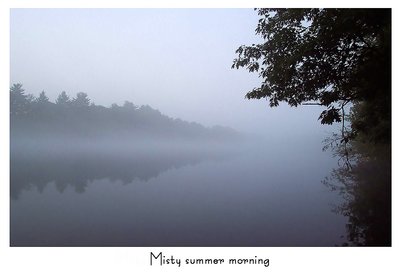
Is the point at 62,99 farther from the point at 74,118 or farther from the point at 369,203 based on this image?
the point at 369,203

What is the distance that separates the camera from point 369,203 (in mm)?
8539

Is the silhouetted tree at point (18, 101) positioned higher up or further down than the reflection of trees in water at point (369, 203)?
higher up

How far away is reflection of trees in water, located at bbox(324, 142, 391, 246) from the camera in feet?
19.3

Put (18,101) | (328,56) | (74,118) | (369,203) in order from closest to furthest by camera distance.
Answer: (328,56) < (369,203) < (18,101) < (74,118)

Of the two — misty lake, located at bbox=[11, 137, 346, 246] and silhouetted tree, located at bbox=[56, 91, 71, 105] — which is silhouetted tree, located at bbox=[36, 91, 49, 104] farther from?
misty lake, located at bbox=[11, 137, 346, 246]

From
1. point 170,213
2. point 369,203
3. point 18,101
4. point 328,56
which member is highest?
point 18,101

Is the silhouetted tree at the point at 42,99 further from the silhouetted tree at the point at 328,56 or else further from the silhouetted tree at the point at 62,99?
the silhouetted tree at the point at 328,56

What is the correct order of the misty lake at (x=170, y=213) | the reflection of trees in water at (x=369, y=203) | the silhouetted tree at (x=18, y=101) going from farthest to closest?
the silhouetted tree at (x=18, y=101) → the misty lake at (x=170, y=213) → the reflection of trees in water at (x=369, y=203)

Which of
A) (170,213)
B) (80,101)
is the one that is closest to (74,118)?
(80,101)

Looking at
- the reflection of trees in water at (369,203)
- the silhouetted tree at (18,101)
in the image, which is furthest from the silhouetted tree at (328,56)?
the silhouetted tree at (18,101)

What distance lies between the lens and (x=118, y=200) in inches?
411

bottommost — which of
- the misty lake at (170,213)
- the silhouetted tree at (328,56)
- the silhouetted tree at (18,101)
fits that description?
the misty lake at (170,213)

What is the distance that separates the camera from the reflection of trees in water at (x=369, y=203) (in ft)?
19.3
